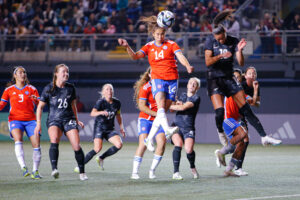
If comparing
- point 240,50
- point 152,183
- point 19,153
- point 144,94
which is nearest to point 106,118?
point 19,153

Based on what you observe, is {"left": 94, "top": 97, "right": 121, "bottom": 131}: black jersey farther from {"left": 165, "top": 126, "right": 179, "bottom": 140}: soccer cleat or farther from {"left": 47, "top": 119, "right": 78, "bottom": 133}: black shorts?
{"left": 165, "top": 126, "right": 179, "bottom": 140}: soccer cleat

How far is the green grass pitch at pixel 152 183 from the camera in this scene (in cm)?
851

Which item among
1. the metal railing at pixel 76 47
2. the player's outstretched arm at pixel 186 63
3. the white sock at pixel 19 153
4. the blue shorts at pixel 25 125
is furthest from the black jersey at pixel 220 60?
the metal railing at pixel 76 47

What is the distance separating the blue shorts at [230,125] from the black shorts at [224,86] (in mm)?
1372

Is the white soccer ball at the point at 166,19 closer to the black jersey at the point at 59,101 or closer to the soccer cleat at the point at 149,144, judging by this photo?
the soccer cleat at the point at 149,144

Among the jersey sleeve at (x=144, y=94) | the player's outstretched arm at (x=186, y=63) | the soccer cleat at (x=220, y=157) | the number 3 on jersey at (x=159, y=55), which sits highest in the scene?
the number 3 on jersey at (x=159, y=55)

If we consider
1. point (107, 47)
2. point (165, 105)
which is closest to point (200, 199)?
point (165, 105)

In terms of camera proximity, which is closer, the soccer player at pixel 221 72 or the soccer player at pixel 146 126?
the soccer player at pixel 221 72

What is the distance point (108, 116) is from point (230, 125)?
9.66 ft

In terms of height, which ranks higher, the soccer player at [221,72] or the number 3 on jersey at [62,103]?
the soccer player at [221,72]

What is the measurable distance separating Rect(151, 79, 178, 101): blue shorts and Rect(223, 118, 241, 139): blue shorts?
1.65 metres

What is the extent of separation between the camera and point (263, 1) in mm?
24562

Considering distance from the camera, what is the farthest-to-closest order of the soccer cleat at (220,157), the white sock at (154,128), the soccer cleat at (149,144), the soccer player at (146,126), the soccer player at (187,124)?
1. the soccer cleat at (220,157)
2. the soccer player at (187,124)
3. the soccer player at (146,126)
4. the white sock at (154,128)
5. the soccer cleat at (149,144)

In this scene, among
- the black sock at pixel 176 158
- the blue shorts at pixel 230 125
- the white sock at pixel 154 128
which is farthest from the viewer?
the blue shorts at pixel 230 125
